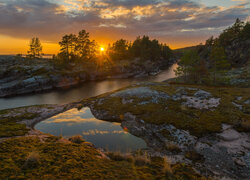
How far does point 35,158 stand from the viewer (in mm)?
10531

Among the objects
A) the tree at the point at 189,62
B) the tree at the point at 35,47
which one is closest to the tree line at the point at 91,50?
the tree at the point at 35,47

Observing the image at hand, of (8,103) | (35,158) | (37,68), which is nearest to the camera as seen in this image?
(35,158)

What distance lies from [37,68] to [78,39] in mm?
40352

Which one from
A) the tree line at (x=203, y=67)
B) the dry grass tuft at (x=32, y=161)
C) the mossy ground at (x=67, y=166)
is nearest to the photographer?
the mossy ground at (x=67, y=166)

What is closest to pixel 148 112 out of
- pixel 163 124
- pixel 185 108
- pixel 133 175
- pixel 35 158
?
pixel 163 124

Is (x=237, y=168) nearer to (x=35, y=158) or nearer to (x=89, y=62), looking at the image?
(x=35, y=158)

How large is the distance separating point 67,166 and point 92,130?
12.2 m

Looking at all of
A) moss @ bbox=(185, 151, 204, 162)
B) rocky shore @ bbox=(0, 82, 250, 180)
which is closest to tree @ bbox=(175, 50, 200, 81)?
rocky shore @ bbox=(0, 82, 250, 180)

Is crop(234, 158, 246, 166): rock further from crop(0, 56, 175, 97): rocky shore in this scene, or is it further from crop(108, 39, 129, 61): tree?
crop(108, 39, 129, 61): tree

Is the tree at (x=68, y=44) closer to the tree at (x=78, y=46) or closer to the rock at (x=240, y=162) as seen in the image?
the tree at (x=78, y=46)

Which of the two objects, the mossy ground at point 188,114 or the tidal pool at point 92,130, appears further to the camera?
the mossy ground at point 188,114

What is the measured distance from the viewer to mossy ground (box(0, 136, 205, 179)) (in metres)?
9.45

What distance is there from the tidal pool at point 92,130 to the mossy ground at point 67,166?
5.45 meters

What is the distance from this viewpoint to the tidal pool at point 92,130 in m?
18.5
